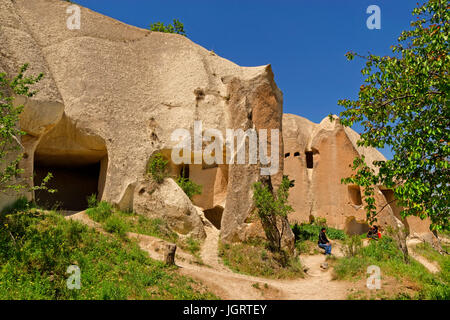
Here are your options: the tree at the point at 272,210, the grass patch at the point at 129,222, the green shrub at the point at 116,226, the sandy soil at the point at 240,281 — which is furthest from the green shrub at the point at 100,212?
the tree at the point at 272,210

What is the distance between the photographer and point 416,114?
866cm

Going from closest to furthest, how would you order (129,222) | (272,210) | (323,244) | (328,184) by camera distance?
(129,222) < (272,210) < (323,244) < (328,184)

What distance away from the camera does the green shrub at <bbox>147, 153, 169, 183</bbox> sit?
15.6 m

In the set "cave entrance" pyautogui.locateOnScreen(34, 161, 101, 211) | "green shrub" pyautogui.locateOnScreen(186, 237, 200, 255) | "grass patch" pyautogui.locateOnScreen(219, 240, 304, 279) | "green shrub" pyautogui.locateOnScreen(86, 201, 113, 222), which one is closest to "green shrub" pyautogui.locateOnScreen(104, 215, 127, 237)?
"green shrub" pyautogui.locateOnScreen(86, 201, 113, 222)

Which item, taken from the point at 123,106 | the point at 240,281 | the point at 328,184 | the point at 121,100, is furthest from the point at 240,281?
the point at 328,184

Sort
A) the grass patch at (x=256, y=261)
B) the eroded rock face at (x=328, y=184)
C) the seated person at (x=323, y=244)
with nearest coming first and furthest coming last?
the grass patch at (x=256, y=261)
the seated person at (x=323, y=244)
the eroded rock face at (x=328, y=184)

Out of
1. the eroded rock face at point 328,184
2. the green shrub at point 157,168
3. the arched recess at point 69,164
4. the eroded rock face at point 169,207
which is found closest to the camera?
the eroded rock face at point 169,207

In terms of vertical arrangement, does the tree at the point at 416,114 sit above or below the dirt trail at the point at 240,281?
above

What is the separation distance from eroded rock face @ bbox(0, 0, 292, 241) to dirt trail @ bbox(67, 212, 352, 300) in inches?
77.2

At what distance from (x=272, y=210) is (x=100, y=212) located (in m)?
6.21

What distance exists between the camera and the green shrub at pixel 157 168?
15641mm

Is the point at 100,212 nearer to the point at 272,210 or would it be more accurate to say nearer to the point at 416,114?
the point at 272,210

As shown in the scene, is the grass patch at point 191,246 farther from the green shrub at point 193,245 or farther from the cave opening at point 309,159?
the cave opening at point 309,159

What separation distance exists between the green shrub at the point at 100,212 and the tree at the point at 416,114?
8457 mm
